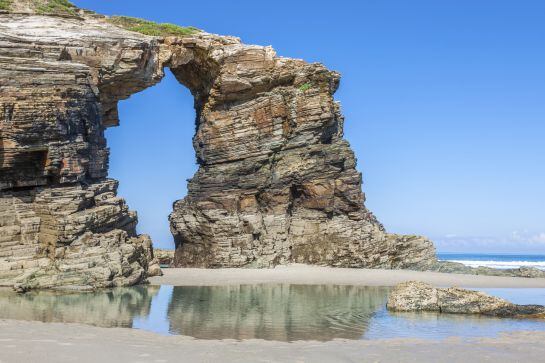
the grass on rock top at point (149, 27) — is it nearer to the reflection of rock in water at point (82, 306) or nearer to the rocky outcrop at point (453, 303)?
the reflection of rock in water at point (82, 306)

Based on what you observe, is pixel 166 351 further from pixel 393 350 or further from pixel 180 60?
pixel 180 60

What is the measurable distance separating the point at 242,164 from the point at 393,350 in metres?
27.4

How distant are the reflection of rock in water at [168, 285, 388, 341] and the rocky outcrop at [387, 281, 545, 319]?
1130 mm

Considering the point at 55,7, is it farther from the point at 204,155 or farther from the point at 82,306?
the point at 82,306

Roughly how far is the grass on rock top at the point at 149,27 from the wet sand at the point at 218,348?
1041 inches

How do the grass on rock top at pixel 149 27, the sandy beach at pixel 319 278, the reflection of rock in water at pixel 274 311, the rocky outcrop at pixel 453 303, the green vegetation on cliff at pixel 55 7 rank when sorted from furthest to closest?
the grass on rock top at pixel 149 27
the green vegetation on cliff at pixel 55 7
the sandy beach at pixel 319 278
the rocky outcrop at pixel 453 303
the reflection of rock in water at pixel 274 311

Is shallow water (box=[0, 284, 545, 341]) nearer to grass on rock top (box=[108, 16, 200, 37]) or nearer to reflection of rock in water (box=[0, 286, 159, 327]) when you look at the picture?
reflection of rock in water (box=[0, 286, 159, 327])

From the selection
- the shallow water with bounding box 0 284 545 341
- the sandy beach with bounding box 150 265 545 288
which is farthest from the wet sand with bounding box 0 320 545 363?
the sandy beach with bounding box 150 265 545 288

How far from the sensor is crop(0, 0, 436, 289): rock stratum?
27.7m

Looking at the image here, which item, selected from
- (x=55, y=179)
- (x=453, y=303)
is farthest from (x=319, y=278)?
(x=55, y=179)

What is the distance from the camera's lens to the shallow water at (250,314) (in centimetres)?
1569

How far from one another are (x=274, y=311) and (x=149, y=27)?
81.4 ft

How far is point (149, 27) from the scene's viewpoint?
3850 cm

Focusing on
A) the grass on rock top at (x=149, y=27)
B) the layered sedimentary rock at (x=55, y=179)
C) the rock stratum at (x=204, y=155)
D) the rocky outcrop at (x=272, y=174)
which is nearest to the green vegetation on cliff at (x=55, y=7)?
the rock stratum at (x=204, y=155)
